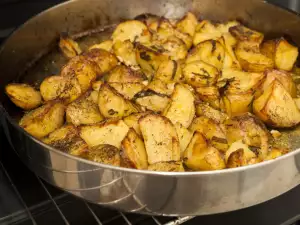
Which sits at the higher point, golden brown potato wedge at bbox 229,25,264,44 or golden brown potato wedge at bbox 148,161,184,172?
golden brown potato wedge at bbox 229,25,264,44

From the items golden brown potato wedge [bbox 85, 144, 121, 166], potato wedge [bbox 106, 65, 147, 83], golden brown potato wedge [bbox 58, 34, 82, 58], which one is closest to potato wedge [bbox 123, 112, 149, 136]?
golden brown potato wedge [bbox 85, 144, 121, 166]

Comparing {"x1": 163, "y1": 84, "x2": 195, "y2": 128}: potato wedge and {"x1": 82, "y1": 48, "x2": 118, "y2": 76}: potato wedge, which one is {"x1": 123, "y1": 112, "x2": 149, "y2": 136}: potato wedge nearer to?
{"x1": 163, "y1": 84, "x2": 195, "y2": 128}: potato wedge

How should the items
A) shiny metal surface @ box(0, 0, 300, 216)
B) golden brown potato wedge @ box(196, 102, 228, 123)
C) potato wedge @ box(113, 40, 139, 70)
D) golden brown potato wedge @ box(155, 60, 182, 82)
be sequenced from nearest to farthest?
shiny metal surface @ box(0, 0, 300, 216) < golden brown potato wedge @ box(196, 102, 228, 123) < golden brown potato wedge @ box(155, 60, 182, 82) < potato wedge @ box(113, 40, 139, 70)

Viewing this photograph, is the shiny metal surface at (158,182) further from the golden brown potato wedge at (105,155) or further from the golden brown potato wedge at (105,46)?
the golden brown potato wedge at (105,46)

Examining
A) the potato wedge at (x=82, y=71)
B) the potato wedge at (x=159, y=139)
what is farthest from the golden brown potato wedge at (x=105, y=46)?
the potato wedge at (x=159, y=139)

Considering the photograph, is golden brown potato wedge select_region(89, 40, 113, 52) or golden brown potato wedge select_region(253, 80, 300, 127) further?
golden brown potato wedge select_region(89, 40, 113, 52)

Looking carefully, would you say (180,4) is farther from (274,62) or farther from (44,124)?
(44,124)
